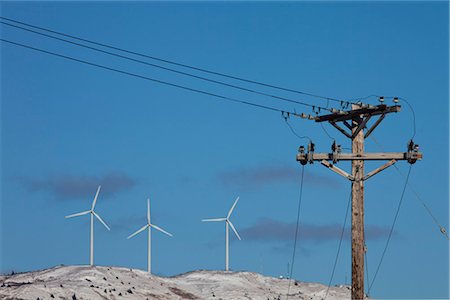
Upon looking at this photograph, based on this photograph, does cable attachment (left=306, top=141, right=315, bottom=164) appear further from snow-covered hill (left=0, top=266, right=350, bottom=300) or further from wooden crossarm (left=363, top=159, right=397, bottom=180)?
snow-covered hill (left=0, top=266, right=350, bottom=300)

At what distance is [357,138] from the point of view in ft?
183

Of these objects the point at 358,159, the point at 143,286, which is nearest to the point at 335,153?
the point at 358,159

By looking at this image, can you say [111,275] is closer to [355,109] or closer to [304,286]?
[304,286]

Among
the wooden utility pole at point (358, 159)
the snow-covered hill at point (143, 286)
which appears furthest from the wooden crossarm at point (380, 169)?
the snow-covered hill at point (143, 286)

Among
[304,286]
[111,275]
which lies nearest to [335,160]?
[111,275]

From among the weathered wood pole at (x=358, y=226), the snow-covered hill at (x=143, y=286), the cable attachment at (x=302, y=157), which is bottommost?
the snow-covered hill at (x=143, y=286)

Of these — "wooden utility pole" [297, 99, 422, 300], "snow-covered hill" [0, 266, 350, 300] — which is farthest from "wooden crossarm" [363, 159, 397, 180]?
"snow-covered hill" [0, 266, 350, 300]

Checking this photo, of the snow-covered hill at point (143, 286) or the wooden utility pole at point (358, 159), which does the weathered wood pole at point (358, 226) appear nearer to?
the wooden utility pole at point (358, 159)

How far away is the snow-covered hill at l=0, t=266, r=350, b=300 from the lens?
142 metres

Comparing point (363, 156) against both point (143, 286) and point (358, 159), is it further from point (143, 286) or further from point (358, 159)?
point (143, 286)

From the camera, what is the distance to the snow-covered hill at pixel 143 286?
14200cm

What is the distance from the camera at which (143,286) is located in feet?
506

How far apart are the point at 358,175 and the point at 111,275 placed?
105 m

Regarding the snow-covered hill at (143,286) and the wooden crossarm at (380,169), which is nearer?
the wooden crossarm at (380,169)
